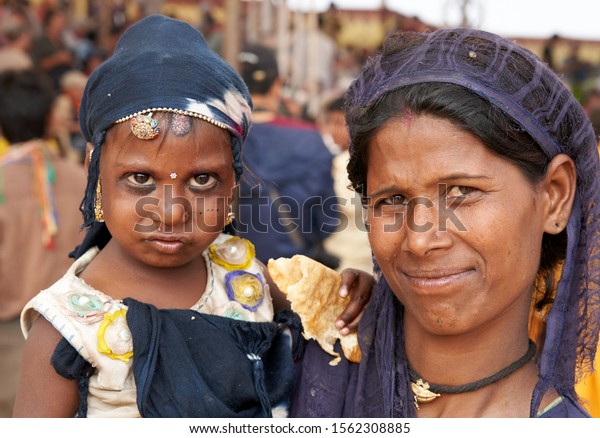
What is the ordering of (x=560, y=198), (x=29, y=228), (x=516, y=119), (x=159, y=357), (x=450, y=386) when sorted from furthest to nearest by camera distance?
(x=29, y=228) < (x=159, y=357) < (x=450, y=386) < (x=560, y=198) < (x=516, y=119)

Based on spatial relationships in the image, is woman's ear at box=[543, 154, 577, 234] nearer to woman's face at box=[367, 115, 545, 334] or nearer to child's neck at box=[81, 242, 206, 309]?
woman's face at box=[367, 115, 545, 334]

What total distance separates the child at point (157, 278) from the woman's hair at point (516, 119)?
446 millimetres

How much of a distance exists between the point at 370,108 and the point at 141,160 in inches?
27.8

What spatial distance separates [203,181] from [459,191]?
2.73 feet

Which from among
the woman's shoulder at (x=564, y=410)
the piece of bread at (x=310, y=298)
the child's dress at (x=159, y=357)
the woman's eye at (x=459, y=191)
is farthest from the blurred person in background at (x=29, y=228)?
the woman's shoulder at (x=564, y=410)

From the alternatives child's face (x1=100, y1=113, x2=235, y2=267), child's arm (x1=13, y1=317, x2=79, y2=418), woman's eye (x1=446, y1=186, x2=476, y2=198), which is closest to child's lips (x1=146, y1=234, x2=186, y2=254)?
child's face (x1=100, y1=113, x2=235, y2=267)

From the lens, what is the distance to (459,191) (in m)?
1.88

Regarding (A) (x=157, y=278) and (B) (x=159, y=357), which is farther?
(A) (x=157, y=278)

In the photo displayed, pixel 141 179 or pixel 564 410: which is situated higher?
pixel 141 179

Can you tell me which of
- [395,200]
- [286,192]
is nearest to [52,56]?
[286,192]

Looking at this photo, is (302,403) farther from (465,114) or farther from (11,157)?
(11,157)

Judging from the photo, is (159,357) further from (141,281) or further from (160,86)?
(160,86)

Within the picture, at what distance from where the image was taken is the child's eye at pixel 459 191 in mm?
1874

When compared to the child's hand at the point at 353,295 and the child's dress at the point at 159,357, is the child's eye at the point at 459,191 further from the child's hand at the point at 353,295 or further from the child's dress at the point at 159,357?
the child's dress at the point at 159,357
